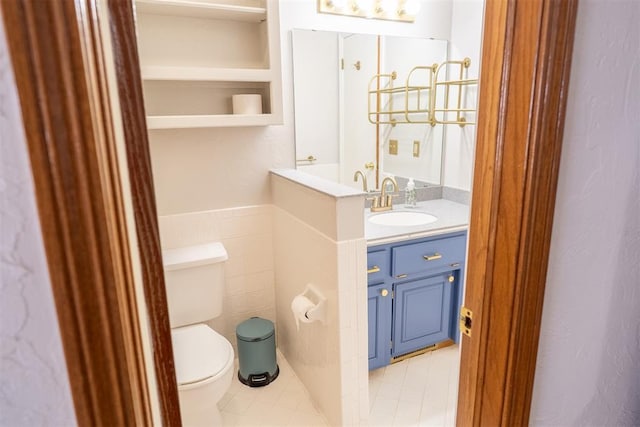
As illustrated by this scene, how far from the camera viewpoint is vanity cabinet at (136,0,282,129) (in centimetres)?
187

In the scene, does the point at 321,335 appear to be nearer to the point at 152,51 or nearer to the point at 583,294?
the point at 583,294

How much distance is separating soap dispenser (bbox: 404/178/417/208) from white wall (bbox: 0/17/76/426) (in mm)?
Answer: 2364

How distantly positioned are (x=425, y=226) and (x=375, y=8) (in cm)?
123

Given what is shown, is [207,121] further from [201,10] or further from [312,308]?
[312,308]

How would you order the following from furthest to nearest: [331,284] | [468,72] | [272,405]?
1. [468,72]
2. [272,405]
3. [331,284]

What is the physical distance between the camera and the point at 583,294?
89 centimetres

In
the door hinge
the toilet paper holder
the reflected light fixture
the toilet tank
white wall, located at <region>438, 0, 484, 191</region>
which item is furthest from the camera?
white wall, located at <region>438, 0, 484, 191</region>

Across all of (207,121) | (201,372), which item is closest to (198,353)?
(201,372)

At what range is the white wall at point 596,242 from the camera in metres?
0.76

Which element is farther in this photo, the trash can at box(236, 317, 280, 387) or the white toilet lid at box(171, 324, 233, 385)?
the trash can at box(236, 317, 280, 387)

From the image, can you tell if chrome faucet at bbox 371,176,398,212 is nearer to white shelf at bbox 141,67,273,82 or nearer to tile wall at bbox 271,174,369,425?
tile wall at bbox 271,174,369,425

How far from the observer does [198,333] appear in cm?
200

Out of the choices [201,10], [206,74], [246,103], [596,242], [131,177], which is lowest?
[596,242]

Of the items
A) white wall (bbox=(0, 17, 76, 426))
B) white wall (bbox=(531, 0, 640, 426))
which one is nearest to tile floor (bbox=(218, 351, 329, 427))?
white wall (bbox=(531, 0, 640, 426))
